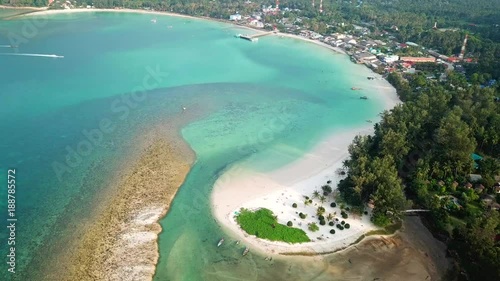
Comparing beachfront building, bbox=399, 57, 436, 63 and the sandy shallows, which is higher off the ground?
beachfront building, bbox=399, 57, 436, 63

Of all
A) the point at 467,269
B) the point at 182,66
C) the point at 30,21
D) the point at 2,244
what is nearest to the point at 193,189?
the point at 2,244

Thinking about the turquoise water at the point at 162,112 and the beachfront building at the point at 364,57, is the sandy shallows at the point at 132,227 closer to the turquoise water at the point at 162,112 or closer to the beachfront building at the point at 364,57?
the turquoise water at the point at 162,112

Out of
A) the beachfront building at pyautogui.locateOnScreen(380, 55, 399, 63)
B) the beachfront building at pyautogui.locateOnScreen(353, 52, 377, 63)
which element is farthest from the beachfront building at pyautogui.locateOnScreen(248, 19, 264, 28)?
the beachfront building at pyautogui.locateOnScreen(380, 55, 399, 63)

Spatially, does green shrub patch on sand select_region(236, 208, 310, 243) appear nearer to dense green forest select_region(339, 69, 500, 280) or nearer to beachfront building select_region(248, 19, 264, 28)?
dense green forest select_region(339, 69, 500, 280)

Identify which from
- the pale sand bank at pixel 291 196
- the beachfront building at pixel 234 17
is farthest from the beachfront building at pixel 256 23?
the pale sand bank at pixel 291 196

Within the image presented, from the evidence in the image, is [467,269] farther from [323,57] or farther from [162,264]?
[323,57]
